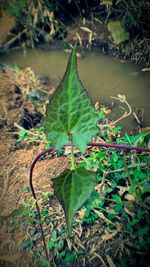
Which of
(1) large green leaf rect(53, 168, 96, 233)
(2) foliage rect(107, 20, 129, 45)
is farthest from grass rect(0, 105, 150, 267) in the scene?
(2) foliage rect(107, 20, 129, 45)

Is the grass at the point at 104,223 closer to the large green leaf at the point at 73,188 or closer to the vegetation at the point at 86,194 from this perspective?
the vegetation at the point at 86,194

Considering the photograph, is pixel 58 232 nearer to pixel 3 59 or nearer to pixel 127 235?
pixel 127 235

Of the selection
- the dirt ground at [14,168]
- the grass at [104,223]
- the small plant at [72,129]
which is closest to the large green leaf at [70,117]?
the small plant at [72,129]

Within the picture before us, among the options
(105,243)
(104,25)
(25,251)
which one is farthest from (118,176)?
(104,25)

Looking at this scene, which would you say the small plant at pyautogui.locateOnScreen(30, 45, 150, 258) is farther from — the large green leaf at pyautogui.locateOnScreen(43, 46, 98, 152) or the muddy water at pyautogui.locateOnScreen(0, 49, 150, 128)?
the muddy water at pyautogui.locateOnScreen(0, 49, 150, 128)

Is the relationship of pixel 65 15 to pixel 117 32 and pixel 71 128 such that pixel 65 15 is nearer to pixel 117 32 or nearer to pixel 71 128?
pixel 117 32

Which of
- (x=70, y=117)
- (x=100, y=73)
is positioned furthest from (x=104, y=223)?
(x=100, y=73)
